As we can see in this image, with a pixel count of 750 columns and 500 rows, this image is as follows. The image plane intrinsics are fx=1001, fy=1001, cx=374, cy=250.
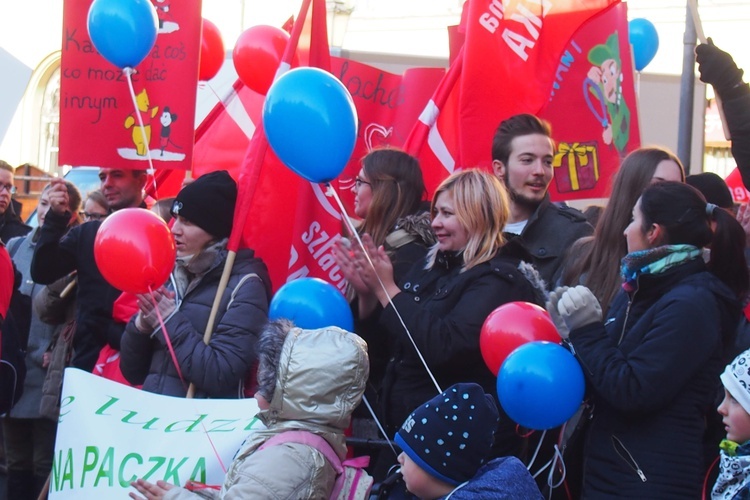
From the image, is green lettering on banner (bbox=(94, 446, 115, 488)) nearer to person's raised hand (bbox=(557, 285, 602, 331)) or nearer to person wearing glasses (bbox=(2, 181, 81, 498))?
person's raised hand (bbox=(557, 285, 602, 331))

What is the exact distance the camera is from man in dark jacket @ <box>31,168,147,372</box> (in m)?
4.88

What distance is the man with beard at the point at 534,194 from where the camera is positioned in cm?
426

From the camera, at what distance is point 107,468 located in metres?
3.48

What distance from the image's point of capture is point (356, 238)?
363cm

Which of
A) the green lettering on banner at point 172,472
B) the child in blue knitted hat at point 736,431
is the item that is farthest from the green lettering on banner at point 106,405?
the child in blue knitted hat at point 736,431

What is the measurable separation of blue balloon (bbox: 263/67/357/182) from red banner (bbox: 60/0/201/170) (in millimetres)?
1416

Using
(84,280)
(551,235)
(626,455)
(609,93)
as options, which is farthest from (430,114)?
(626,455)

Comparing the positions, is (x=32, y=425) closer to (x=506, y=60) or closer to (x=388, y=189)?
(x=388, y=189)

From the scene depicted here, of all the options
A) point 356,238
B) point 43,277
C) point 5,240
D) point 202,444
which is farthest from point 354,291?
point 5,240

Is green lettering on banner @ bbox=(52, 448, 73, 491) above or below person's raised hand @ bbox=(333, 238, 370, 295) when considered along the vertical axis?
below

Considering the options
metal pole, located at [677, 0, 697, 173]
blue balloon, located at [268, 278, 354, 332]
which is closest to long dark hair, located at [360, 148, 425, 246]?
blue balloon, located at [268, 278, 354, 332]

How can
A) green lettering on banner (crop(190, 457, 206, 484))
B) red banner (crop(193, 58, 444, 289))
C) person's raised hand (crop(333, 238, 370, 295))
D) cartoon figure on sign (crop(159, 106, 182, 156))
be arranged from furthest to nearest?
cartoon figure on sign (crop(159, 106, 182, 156))
red banner (crop(193, 58, 444, 289))
person's raised hand (crop(333, 238, 370, 295))
green lettering on banner (crop(190, 457, 206, 484))

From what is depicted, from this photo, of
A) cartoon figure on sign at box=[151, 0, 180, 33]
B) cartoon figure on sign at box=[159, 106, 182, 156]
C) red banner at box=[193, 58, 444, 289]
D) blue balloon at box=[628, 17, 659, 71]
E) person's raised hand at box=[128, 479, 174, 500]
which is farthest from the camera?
blue balloon at box=[628, 17, 659, 71]

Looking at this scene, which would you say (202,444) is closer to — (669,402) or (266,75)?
(669,402)
